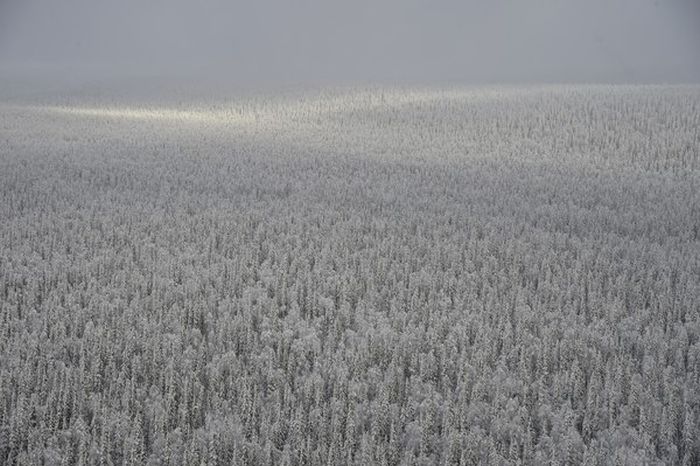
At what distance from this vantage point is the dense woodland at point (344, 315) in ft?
15.4

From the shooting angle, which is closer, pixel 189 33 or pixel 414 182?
pixel 414 182

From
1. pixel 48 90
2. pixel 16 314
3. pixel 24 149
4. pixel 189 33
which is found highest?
pixel 189 33

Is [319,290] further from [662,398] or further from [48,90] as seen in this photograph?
[48,90]

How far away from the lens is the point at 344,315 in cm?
680

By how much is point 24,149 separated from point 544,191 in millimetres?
12282

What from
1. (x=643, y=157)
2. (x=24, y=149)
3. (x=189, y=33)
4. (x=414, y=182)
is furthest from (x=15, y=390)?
(x=189, y=33)

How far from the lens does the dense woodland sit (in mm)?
4688

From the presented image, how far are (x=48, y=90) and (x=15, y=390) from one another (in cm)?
4553

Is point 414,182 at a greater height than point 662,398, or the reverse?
point 414,182

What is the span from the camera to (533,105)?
90.5 ft

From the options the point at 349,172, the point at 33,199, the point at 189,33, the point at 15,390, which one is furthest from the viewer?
the point at 189,33

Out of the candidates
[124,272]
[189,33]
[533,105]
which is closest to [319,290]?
[124,272]

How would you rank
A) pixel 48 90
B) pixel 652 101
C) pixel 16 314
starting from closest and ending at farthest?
pixel 16 314 < pixel 652 101 < pixel 48 90

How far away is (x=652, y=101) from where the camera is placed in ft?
87.1
